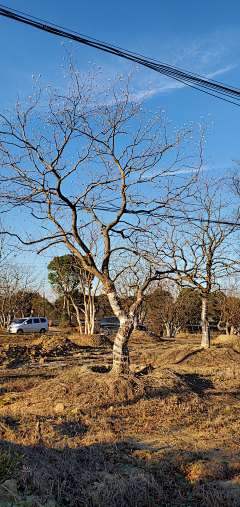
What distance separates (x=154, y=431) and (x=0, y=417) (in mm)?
2823

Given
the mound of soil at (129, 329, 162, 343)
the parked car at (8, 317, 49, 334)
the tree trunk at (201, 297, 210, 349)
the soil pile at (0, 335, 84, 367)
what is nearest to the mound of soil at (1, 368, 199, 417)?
the soil pile at (0, 335, 84, 367)

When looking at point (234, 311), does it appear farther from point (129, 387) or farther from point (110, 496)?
point (110, 496)

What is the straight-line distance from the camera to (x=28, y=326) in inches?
1192

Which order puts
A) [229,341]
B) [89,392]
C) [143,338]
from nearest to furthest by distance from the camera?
[89,392], [229,341], [143,338]

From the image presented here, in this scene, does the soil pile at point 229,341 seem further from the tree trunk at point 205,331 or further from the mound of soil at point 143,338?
the mound of soil at point 143,338

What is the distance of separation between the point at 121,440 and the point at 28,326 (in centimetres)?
2637

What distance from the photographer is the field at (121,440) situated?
12.4 ft

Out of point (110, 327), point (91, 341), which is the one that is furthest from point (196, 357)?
point (110, 327)

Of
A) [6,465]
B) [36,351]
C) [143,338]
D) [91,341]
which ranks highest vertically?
[6,465]

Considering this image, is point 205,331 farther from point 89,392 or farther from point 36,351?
point 89,392

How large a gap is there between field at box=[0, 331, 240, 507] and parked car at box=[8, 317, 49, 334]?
1912cm

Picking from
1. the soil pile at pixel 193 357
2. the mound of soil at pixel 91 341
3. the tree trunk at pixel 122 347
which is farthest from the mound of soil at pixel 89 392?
the mound of soil at pixel 91 341

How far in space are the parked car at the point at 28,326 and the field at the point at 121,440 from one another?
19.1 meters

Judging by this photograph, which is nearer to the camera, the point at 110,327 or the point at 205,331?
the point at 205,331
